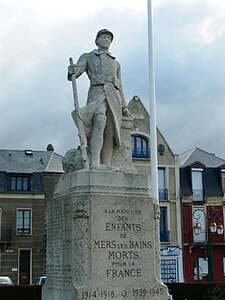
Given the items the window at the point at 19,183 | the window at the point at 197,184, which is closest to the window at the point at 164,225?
the window at the point at 197,184

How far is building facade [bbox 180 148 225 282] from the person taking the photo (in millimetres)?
48219

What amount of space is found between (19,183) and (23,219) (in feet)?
→ 9.50

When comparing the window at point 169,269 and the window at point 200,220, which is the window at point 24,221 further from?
the window at point 200,220

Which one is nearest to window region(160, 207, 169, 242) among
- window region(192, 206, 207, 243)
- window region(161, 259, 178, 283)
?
window region(161, 259, 178, 283)

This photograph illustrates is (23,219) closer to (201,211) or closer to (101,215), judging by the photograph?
(201,211)

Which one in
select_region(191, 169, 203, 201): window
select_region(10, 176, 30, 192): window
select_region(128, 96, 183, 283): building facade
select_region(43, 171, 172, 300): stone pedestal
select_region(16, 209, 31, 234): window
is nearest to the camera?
select_region(43, 171, 172, 300): stone pedestal

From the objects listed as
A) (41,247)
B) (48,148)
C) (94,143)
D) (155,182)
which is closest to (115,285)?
(94,143)

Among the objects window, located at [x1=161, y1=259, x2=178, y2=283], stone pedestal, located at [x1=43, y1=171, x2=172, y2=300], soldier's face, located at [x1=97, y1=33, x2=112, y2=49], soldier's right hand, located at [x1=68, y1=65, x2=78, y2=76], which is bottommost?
window, located at [x1=161, y1=259, x2=178, y2=283]

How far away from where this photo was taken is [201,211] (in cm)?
4947

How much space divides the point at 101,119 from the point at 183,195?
37.3m

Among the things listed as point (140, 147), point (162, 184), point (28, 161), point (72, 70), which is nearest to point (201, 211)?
point (162, 184)

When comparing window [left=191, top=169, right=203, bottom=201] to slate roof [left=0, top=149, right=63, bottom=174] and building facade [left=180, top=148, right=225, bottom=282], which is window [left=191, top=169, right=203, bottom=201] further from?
slate roof [left=0, top=149, right=63, bottom=174]

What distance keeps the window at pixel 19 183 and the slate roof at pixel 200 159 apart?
13.1 metres

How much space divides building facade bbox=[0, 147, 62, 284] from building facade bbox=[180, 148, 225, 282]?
11.0 metres
